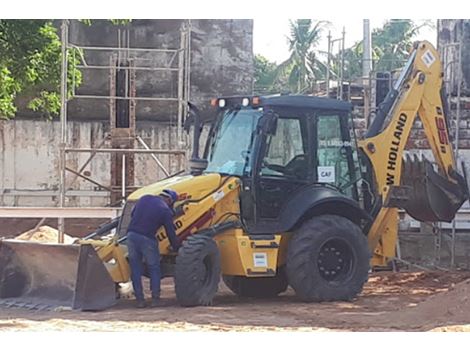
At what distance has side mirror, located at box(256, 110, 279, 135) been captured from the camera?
1199 cm

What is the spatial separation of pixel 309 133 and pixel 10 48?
694cm

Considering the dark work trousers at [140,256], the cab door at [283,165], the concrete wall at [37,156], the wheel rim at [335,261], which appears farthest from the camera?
the concrete wall at [37,156]

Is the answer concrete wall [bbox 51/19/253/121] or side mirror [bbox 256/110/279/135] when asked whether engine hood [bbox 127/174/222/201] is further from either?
concrete wall [bbox 51/19/253/121]

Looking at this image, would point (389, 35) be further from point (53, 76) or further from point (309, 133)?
point (309, 133)

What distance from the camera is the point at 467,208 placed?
1742 cm

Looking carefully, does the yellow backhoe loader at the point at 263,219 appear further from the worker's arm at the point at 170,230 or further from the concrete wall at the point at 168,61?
the concrete wall at the point at 168,61

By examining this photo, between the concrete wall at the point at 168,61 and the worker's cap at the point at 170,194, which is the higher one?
the concrete wall at the point at 168,61

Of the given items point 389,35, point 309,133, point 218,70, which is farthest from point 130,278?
point 389,35

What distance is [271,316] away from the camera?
36.0 ft

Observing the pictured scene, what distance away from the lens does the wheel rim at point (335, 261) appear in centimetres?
1233

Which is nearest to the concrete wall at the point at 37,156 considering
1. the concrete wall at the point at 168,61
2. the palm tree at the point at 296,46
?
the concrete wall at the point at 168,61

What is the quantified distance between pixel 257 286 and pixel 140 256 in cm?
264

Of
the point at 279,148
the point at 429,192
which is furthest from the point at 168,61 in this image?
the point at 279,148

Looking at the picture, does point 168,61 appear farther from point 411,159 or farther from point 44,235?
point 411,159
